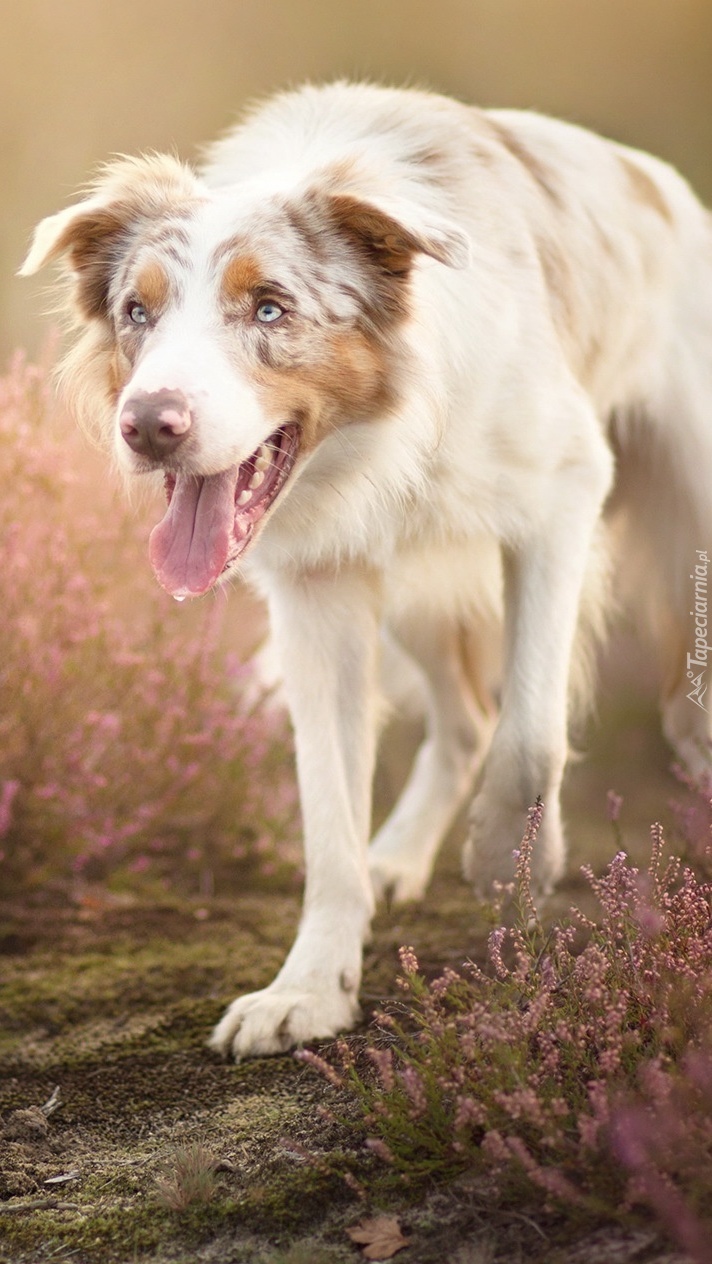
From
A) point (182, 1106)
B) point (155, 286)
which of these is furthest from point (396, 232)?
point (182, 1106)

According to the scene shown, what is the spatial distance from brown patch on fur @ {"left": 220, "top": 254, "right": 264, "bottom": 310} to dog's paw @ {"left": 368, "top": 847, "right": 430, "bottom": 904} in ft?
6.29

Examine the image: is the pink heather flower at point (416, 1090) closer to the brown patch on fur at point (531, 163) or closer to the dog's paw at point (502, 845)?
the dog's paw at point (502, 845)

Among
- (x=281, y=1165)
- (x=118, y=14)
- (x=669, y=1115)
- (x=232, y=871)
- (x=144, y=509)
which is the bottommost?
(x=232, y=871)

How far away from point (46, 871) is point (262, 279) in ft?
6.33

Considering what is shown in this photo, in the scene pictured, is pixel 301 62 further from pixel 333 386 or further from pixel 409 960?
pixel 409 960

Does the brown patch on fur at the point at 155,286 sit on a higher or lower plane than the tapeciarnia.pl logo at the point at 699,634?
higher

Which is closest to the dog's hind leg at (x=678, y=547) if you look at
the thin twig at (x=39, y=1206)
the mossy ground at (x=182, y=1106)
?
the mossy ground at (x=182, y=1106)

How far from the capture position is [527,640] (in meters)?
3.00

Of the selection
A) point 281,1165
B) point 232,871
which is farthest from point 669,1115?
point 232,871

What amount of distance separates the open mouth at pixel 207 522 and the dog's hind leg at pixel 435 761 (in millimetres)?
1487

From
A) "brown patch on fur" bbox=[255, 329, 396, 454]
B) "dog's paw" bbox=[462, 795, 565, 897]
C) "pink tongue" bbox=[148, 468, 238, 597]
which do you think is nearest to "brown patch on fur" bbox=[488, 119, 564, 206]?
"brown patch on fur" bbox=[255, 329, 396, 454]

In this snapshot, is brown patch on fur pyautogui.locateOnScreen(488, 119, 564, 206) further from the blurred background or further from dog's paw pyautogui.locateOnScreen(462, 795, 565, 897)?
the blurred background

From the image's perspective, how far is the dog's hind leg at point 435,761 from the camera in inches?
152

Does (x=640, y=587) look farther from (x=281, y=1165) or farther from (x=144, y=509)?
(x=281, y=1165)
